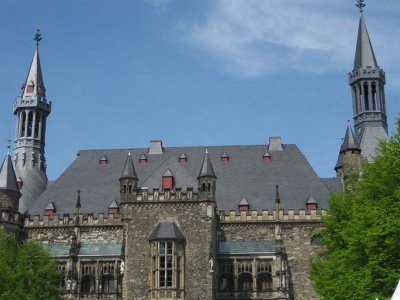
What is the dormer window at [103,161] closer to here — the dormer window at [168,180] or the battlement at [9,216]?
the battlement at [9,216]

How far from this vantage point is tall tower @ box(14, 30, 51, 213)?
59.3 metres

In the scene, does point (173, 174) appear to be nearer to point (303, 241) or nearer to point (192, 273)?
point (192, 273)

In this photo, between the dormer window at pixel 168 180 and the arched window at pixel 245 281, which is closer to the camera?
the dormer window at pixel 168 180

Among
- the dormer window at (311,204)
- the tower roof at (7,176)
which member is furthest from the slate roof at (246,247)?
A: the tower roof at (7,176)

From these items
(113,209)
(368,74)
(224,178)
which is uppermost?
(368,74)

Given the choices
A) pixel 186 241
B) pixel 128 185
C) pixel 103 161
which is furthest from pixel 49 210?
pixel 186 241

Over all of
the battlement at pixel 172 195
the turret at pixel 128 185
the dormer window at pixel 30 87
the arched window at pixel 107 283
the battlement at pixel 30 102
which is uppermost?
the dormer window at pixel 30 87

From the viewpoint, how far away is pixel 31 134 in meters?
62.5

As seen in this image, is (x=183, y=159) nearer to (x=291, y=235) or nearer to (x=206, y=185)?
(x=206, y=185)

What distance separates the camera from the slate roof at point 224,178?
175ft

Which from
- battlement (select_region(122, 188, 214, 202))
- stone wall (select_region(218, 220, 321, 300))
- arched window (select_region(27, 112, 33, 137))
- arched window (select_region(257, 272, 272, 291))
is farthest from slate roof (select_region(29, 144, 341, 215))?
arched window (select_region(27, 112, 33, 137))

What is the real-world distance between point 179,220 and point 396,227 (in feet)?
69.3

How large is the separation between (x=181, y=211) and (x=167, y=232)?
6.39 feet

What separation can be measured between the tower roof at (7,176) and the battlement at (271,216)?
1615 cm
